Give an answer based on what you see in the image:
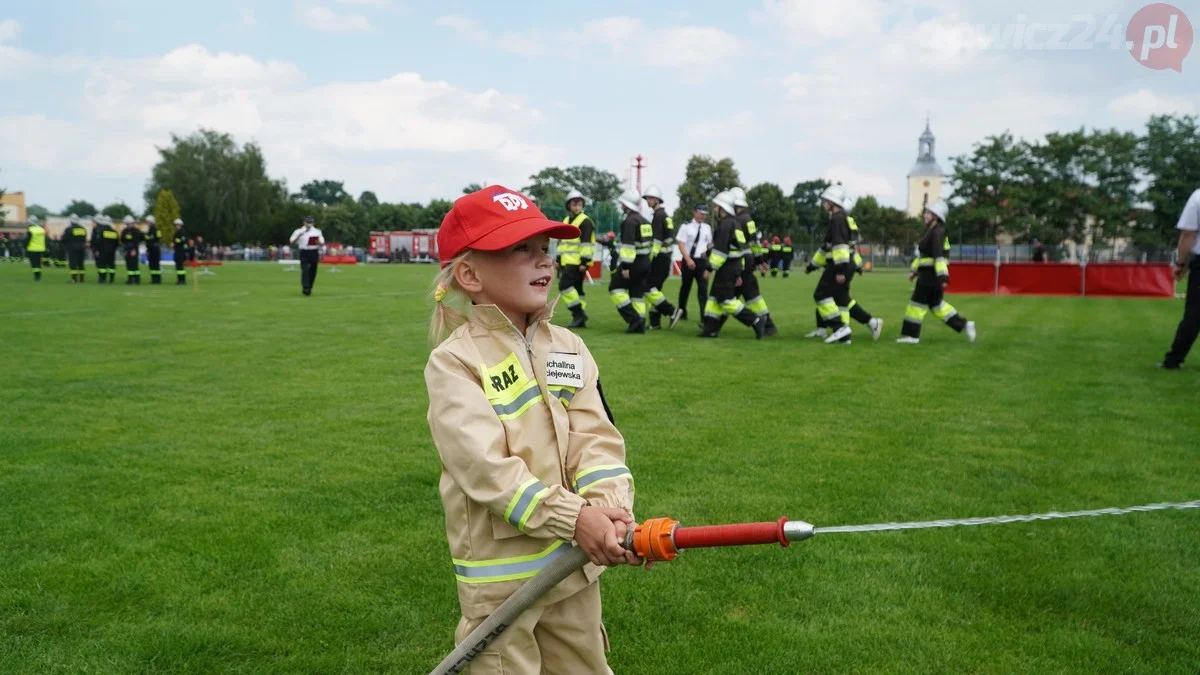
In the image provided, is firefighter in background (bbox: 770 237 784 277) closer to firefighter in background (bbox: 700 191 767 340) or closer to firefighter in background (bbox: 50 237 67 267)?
firefighter in background (bbox: 700 191 767 340)

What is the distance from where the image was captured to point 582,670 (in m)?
2.40

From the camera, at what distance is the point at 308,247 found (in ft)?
68.1

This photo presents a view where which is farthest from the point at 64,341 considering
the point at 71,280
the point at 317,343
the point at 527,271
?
the point at 71,280

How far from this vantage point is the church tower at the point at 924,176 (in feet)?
412

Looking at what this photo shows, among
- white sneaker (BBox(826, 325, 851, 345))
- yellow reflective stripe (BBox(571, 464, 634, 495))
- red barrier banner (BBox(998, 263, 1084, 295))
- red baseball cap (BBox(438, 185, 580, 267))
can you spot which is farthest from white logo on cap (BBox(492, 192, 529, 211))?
red barrier banner (BBox(998, 263, 1084, 295))

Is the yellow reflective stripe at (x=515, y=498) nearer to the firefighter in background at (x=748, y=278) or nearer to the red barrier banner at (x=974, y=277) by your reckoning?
the firefighter in background at (x=748, y=278)

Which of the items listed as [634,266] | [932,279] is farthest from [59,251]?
[932,279]

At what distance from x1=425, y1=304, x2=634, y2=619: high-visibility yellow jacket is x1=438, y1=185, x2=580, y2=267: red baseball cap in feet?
0.60

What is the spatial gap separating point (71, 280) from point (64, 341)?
17.6 m

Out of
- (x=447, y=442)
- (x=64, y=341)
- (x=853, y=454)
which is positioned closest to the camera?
(x=447, y=442)

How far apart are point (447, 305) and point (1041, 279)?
2695 centimetres

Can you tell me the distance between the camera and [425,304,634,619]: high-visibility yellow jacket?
6.96 ft

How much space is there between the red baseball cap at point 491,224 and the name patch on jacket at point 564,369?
0.33 metres

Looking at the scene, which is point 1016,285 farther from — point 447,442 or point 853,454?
point 447,442
